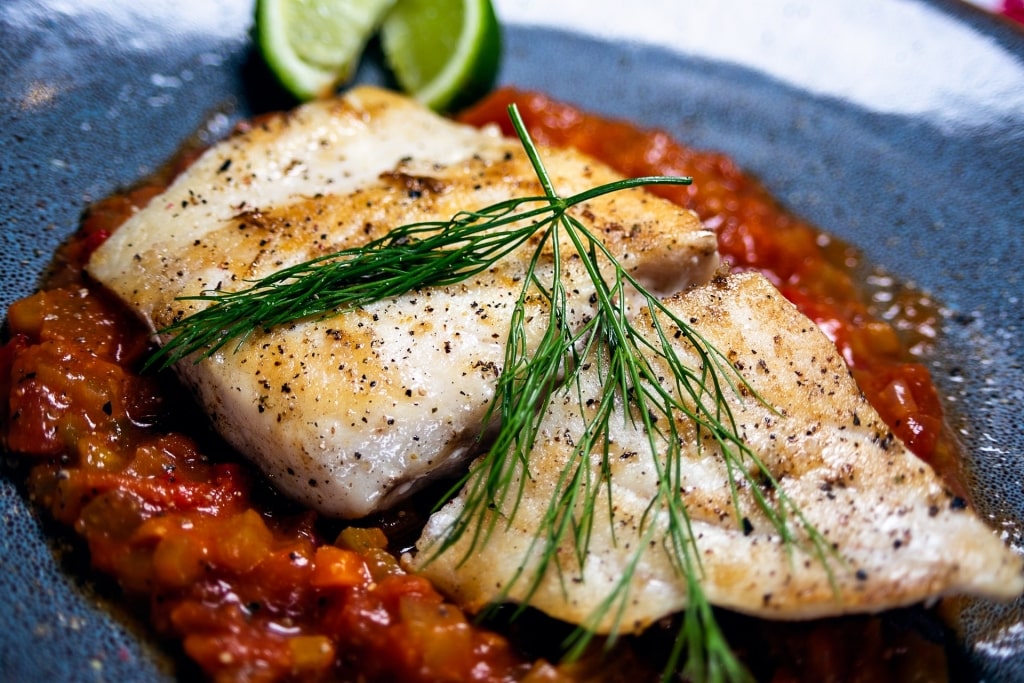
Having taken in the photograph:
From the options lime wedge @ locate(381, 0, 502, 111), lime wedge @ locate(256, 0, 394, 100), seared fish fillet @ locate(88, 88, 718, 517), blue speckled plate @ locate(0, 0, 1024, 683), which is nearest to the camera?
seared fish fillet @ locate(88, 88, 718, 517)

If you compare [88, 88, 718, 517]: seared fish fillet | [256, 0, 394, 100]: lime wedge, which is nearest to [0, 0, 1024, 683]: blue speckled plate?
[256, 0, 394, 100]: lime wedge

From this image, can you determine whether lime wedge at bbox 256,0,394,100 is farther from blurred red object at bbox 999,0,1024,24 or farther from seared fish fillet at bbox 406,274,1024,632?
blurred red object at bbox 999,0,1024,24

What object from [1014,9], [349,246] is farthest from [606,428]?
[1014,9]

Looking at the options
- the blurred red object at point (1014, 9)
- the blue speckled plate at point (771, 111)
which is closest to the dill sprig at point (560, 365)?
the blue speckled plate at point (771, 111)

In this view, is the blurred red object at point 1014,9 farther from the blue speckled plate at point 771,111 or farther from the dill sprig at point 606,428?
the dill sprig at point 606,428

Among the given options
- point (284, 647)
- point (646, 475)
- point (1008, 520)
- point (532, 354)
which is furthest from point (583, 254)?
point (1008, 520)

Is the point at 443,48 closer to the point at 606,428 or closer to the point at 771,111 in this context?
the point at 771,111
